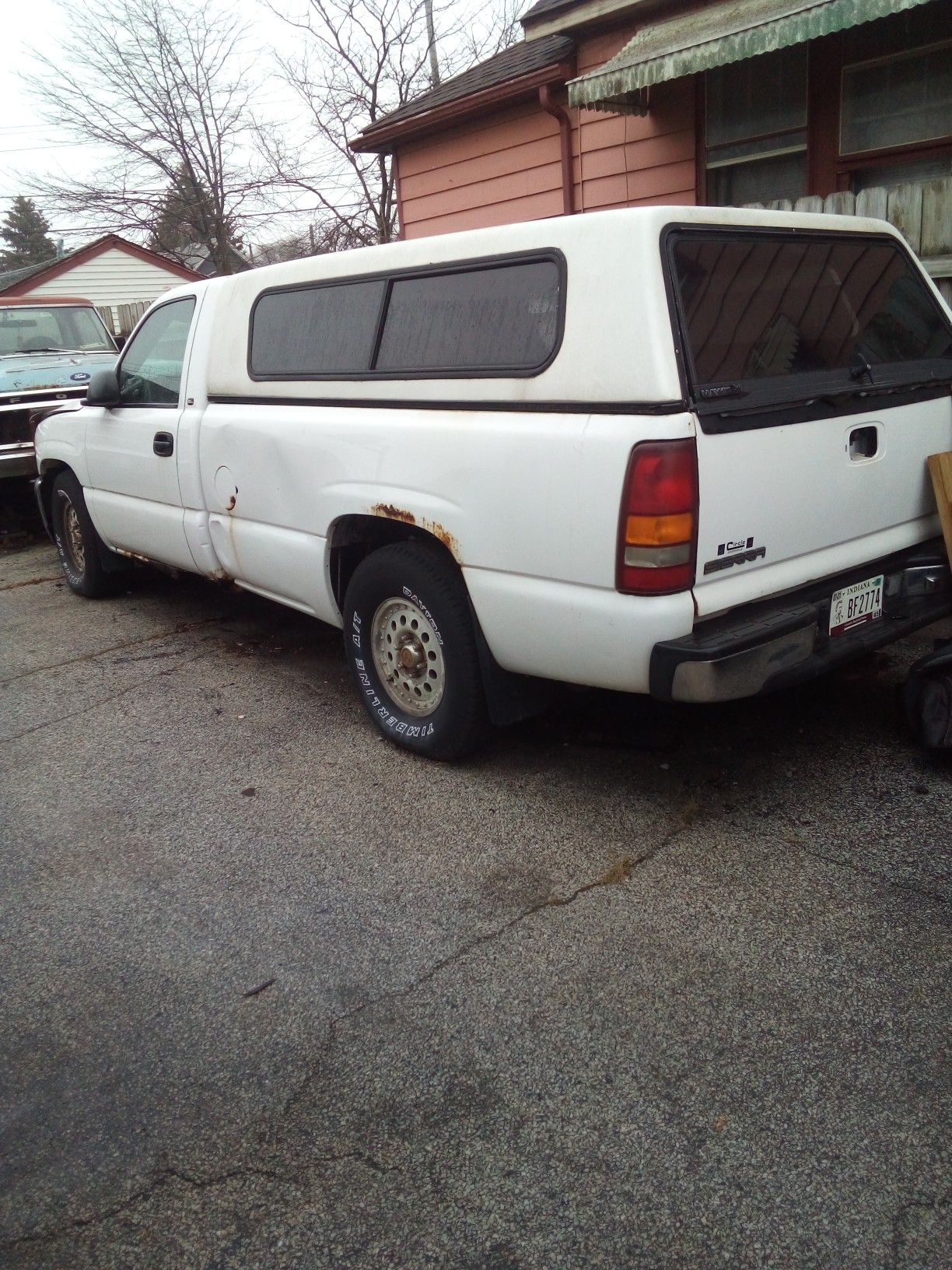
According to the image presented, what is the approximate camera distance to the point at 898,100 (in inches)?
271

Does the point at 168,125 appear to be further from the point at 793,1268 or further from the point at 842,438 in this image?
the point at 793,1268

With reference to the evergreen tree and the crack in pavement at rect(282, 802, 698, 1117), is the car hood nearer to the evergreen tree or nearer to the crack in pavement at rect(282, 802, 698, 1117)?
the crack in pavement at rect(282, 802, 698, 1117)

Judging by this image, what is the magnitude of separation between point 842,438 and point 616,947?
71.5 inches

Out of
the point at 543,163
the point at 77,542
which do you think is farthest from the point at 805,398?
the point at 543,163

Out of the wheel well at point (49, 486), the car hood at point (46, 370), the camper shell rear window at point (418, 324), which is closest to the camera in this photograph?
the camper shell rear window at point (418, 324)

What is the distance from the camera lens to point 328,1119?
240 cm

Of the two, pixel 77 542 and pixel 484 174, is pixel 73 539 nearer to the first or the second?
pixel 77 542

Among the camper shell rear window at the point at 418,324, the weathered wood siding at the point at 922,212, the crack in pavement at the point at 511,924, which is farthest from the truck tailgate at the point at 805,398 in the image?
the weathered wood siding at the point at 922,212

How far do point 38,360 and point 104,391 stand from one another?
5300mm

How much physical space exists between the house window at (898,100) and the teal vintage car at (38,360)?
21.9 ft

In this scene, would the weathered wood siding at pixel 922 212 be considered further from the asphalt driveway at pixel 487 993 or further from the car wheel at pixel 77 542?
the car wheel at pixel 77 542

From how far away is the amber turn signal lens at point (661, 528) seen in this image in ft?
9.96

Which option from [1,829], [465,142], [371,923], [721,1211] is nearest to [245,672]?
[1,829]

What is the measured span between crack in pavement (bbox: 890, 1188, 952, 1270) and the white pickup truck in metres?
1.43
